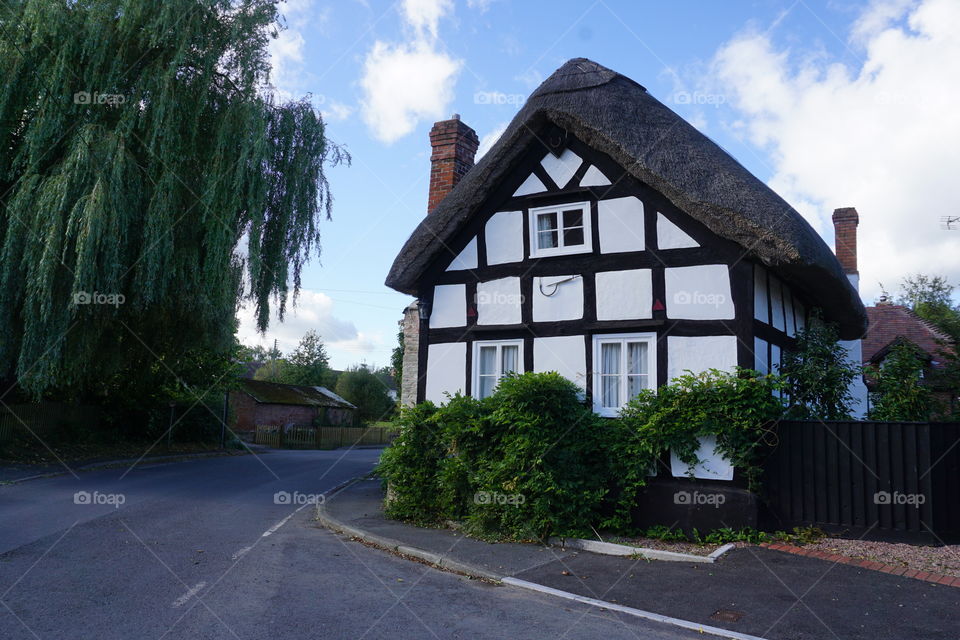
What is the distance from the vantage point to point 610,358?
9953 millimetres

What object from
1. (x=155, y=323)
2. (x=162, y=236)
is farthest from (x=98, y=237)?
(x=155, y=323)

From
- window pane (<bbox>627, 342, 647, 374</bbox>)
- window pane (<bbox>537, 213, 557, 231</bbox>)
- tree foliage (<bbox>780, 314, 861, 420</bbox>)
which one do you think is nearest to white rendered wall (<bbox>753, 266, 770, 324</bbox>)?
tree foliage (<bbox>780, 314, 861, 420</bbox>)

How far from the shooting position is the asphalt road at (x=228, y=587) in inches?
198

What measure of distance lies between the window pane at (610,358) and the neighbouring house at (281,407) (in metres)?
29.0

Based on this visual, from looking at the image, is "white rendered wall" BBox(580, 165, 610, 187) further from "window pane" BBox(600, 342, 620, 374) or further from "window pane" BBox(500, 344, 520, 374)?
"window pane" BBox(500, 344, 520, 374)

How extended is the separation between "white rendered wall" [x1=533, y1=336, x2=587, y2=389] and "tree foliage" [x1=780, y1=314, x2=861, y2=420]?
2875 millimetres

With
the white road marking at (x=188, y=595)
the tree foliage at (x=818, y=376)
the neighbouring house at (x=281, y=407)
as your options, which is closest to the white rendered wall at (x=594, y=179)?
the tree foliage at (x=818, y=376)

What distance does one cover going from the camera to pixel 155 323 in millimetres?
16359

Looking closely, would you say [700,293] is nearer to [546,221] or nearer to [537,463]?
[546,221]

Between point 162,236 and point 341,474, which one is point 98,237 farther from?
point 341,474

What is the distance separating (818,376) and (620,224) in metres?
3.63

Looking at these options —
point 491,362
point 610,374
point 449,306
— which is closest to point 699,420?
point 610,374

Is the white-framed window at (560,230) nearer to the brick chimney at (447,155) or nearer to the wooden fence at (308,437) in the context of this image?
the brick chimney at (447,155)

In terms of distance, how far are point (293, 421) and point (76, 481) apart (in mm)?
28195
